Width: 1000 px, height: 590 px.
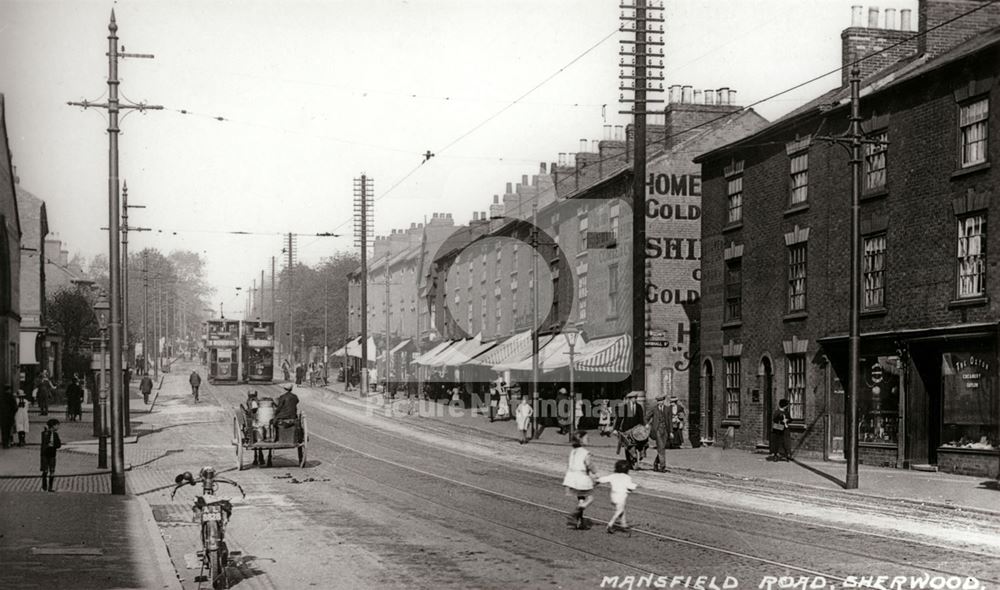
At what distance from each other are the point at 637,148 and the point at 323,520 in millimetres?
13729

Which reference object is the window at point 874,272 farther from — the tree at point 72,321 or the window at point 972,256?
the tree at point 72,321

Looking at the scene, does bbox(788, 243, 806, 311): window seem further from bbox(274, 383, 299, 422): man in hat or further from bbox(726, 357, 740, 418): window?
bbox(274, 383, 299, 422): man in hat

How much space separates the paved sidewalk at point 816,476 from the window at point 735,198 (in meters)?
6.61

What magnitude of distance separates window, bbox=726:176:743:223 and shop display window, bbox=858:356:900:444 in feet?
23.0

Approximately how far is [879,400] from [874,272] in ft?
9.56

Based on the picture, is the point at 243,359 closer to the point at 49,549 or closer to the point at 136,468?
the point at 136,468

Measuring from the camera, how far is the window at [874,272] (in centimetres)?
2395

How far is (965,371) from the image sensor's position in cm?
2117

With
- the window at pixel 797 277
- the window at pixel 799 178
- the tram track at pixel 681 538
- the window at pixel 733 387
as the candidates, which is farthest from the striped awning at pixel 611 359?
the tram track at pixel 681 538

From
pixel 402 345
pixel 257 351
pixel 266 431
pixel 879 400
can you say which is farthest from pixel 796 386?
pixel 402 345

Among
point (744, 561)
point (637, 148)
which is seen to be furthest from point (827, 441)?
point (744, 561)

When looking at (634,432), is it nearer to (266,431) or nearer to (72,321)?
(266,431)

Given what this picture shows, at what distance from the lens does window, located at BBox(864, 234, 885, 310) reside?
78.6 feet

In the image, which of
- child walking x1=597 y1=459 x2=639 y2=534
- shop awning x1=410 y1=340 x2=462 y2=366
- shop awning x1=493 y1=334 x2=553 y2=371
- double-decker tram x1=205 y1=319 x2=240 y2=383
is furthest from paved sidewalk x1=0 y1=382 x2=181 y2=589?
double-decker tram x1=205 y1=319 x2=240 y2=383
